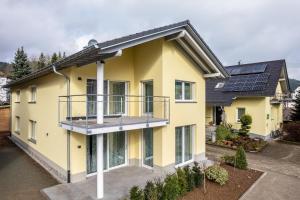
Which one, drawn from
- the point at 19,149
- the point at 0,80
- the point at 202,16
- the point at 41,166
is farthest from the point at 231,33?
the point at 0,80

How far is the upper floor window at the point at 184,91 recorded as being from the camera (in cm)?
1176

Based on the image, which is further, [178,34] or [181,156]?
[181,156]

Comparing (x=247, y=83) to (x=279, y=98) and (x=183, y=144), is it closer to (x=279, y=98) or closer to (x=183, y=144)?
(x=279, y=98)

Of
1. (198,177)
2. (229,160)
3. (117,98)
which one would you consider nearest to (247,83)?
(229,160)

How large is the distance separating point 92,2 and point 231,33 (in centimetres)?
1190

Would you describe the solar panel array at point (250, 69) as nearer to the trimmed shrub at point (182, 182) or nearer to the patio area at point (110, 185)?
the patio area at point (110, 185)

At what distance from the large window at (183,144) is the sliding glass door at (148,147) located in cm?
144

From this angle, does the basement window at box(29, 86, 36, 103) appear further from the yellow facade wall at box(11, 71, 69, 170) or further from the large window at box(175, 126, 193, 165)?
the large window at box(175, 126, 193, 165)

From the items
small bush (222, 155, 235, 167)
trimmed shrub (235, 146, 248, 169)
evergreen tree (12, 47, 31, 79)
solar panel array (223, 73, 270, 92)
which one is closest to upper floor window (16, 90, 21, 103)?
small bush (222, 155, 235, 167)

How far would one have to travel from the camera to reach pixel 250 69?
24.2 metres

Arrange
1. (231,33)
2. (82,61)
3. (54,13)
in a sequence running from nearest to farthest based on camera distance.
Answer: (82,61) < (54,13) < (231,33)

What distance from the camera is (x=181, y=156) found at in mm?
12031

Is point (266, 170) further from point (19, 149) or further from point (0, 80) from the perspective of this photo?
point (0, 80)

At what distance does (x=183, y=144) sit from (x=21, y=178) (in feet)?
27.2
